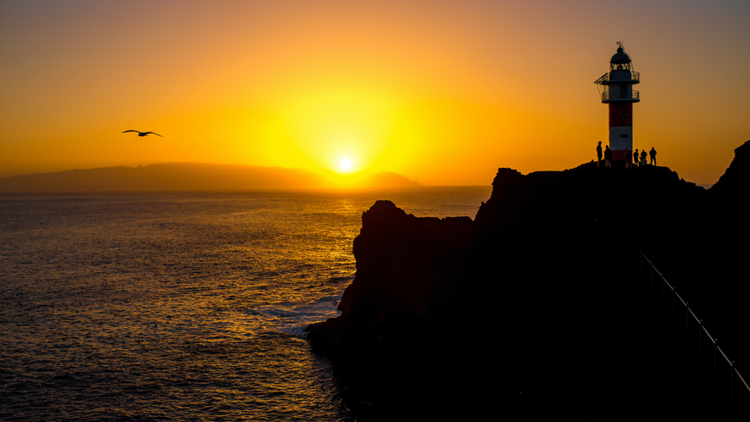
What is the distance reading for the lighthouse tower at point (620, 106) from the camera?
3338 cm

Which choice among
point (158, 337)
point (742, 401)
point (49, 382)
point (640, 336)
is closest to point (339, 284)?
point (158, 337)

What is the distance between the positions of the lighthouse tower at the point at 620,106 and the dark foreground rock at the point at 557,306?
11.8 meters

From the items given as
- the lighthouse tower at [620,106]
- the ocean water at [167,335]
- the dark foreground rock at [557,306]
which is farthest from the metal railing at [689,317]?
the lighthouse tower at [620,106]

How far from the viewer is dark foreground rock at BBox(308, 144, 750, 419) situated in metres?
13.0

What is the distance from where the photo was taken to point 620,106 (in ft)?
110

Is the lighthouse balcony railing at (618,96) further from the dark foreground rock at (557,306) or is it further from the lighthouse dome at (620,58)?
the dark foreground rock at (557,306)

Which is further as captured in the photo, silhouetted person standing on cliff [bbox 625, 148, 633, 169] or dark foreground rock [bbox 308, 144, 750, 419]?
silhouetted person standing on cliff [bbox 625, 148, 633, 169]

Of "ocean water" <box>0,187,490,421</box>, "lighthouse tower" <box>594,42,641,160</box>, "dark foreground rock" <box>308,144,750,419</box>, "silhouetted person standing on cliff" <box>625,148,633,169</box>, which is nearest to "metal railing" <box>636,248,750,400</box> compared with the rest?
"dark foreground rock" <box>308,144,750,419</box>

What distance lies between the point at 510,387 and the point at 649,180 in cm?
1221

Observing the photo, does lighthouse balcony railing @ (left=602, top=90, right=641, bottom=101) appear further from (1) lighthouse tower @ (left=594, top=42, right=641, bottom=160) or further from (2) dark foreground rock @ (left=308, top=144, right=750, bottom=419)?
(2) dark foreground rock @ (left=308, top=144, right=750, bottom=419)

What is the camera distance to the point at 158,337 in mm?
25406

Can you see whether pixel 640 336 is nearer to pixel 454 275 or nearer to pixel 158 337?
pixel 454 275

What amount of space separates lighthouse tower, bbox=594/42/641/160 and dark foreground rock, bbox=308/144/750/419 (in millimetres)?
11766

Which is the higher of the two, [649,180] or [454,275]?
[649,180]
